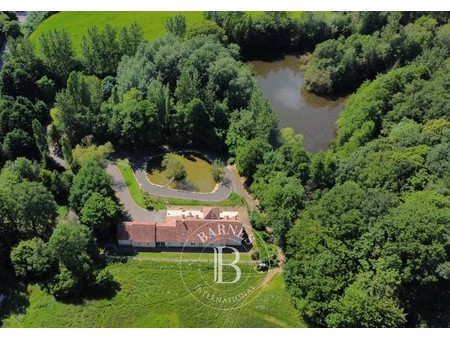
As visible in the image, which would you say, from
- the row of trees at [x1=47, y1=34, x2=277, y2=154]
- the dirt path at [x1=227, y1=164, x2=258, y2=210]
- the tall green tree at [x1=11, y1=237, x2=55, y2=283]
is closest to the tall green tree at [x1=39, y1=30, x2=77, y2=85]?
the row of trees at [x1=47, y1=34, x2=277, y2=154]

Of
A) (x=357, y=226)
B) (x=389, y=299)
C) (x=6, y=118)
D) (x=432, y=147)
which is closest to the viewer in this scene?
(x=389, y=299)

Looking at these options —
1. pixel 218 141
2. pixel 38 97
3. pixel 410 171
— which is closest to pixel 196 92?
pixel 218 141

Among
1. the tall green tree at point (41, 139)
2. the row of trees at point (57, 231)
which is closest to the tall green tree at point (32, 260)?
the row of trees at point (57, 231)

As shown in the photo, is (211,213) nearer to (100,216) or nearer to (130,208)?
(130,208)

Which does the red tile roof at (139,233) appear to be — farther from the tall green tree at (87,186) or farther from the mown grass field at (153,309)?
the tall green tree at (87,186)

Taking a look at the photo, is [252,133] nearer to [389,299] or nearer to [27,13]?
[389,299]

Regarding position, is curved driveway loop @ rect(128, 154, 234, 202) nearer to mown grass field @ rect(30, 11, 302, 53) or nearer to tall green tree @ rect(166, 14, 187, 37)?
tall green tree @ rect(166, 14, 187, 37)
